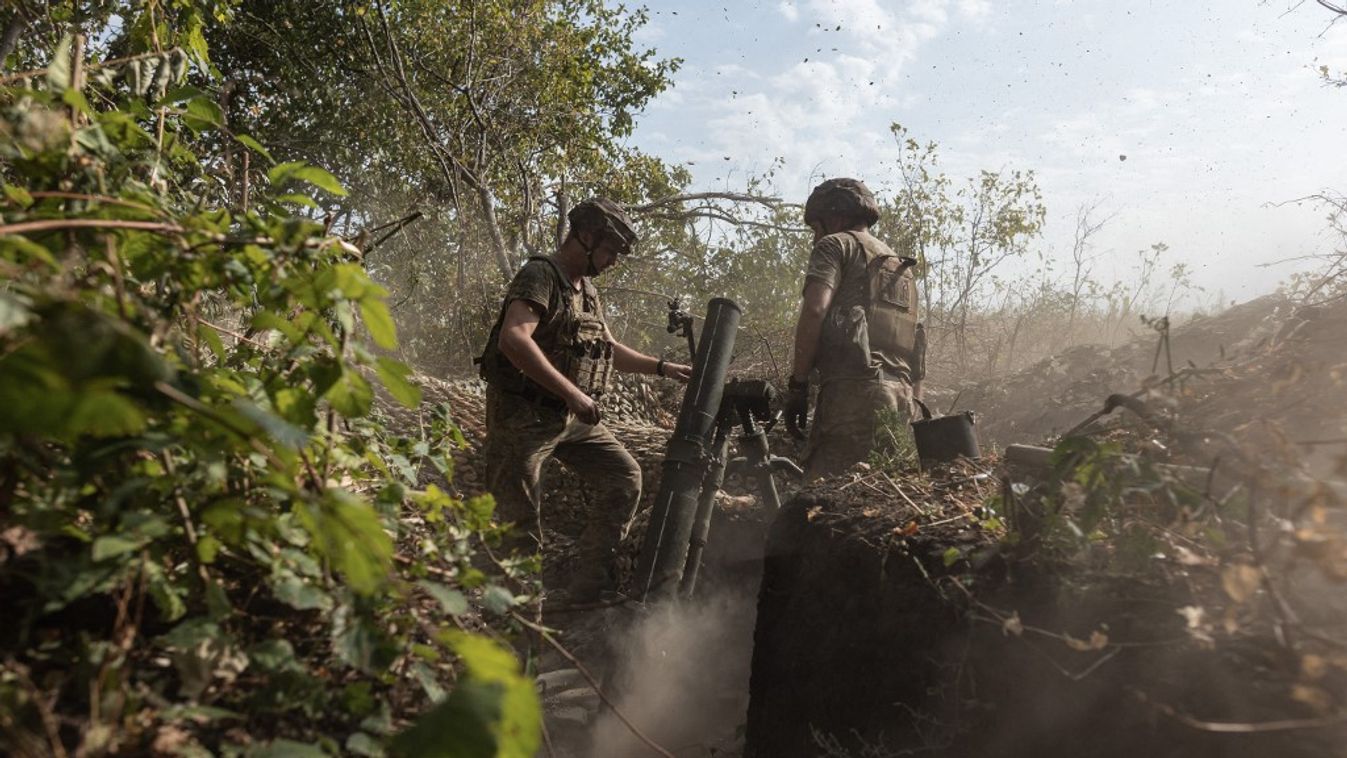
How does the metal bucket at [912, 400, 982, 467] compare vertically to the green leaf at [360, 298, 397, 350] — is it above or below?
below

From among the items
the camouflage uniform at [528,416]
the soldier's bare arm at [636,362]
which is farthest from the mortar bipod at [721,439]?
the camouflage uniform at [528,416]

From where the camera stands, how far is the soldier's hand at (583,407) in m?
3.43

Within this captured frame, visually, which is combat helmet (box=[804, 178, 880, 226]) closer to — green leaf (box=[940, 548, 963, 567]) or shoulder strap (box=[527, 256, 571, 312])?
shoulder strap (box=[527, 256, 571, 312])

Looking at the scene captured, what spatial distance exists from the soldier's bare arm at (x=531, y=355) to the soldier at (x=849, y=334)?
4.37 ft

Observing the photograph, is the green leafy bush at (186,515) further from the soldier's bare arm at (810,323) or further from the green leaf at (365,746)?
the soldier's bare arm at (810,323)

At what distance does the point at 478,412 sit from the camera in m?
6.05

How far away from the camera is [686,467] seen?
3.59m

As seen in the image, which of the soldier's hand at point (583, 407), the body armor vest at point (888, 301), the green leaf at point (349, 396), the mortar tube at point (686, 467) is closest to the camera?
the green leaf at point (349, 396)

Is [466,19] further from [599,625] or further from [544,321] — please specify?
[599,625]

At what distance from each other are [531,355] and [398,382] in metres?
2.15

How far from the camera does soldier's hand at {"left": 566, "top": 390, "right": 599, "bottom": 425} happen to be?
3.43 m

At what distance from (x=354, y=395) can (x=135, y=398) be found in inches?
11.4

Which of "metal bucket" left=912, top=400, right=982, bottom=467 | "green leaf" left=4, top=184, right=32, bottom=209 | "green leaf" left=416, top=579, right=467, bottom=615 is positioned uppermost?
"green leaf" left=4, top=184, right=32, bottom=209

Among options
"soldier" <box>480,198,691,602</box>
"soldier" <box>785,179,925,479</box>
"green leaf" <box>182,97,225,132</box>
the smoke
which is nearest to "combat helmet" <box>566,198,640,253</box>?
"soldier" <box>480,198,691,602</box>
